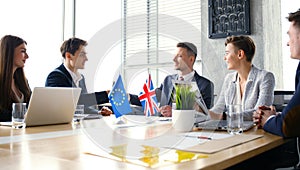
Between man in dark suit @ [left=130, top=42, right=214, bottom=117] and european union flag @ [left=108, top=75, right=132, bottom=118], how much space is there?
0.12m

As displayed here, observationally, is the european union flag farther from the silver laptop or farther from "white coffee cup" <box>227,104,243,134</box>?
"white coffee cup" <box>227,104,243,134</box>

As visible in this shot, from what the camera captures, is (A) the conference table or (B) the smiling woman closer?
(A) the conference table

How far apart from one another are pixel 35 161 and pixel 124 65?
3.06 feet

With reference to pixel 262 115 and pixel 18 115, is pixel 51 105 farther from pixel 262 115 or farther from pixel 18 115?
pixel 262 115

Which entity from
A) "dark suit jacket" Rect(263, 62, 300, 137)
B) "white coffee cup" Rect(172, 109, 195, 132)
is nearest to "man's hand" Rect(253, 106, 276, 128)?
"dark suit jacket" Rect(263, 62, 300, 137)

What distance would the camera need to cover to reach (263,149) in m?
1.05

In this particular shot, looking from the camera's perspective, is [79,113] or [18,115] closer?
[18,115]

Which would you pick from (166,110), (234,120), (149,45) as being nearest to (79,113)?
(166,110)

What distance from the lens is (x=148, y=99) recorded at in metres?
1.89

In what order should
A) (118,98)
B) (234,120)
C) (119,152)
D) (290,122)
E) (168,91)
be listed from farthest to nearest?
(168,91), (118,98), (234,120), (290,122), (119,152)

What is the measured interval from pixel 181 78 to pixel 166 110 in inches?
9.4

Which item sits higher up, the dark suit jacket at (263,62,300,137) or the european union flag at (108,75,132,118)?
the european union flag at (108,75,132,118)

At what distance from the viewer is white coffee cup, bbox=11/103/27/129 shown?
1.58m

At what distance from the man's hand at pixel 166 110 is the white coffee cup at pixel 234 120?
642 mm
